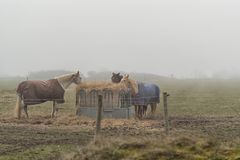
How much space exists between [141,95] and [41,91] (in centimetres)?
609

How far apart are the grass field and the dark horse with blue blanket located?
1256mm

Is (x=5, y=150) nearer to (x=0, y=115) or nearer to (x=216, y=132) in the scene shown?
(x=216, y=132)

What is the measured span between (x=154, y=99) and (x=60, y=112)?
252 inches

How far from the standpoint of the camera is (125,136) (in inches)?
530

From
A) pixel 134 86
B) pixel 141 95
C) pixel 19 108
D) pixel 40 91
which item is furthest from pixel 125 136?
pixel 40 91

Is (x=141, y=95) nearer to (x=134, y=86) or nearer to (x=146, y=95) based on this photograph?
(x=146, y=95)

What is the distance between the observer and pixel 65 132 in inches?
945

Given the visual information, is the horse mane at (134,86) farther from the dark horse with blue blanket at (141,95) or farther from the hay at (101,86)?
the hay at (101,86)

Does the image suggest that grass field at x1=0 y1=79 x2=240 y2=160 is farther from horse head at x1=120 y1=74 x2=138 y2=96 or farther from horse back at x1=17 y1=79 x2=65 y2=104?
horse head at x1=120 y1=74 x2=138 y2=96

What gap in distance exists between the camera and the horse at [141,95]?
3149 centimetres

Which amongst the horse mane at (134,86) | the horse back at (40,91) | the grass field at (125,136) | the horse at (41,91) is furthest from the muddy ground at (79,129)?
the horse mane at (134,86)

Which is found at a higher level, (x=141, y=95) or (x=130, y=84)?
(x=130, y=84)

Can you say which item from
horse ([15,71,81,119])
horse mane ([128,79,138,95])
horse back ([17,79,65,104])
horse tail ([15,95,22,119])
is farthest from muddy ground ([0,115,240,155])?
horse mane ([128,79,138,95])

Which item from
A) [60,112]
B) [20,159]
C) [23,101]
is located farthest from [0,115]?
[20,159]
